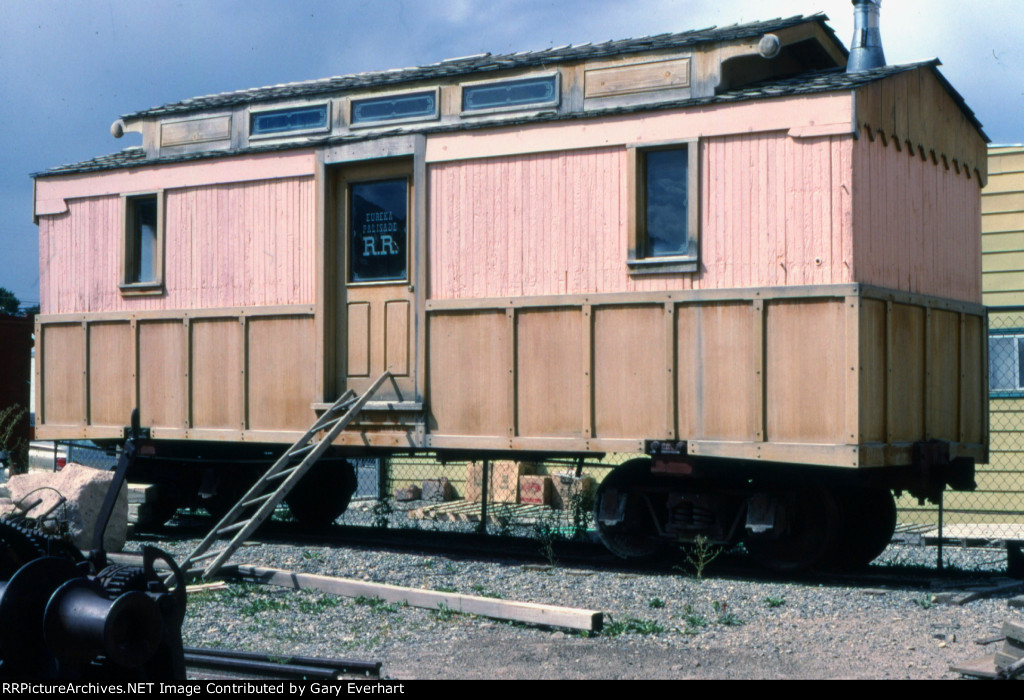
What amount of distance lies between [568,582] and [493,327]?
2.47 meters

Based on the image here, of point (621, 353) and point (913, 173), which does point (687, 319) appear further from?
point (913, 173)

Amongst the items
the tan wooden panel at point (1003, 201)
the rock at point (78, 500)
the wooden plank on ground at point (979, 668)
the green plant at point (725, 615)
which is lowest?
the green plant at point (725, 615)

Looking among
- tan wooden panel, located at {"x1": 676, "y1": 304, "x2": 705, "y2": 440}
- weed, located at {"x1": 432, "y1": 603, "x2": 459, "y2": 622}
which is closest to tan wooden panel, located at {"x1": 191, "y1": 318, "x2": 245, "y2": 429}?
weed, located at {"x1": 432, "y1": 603, "x2": 459, "y2": 622}

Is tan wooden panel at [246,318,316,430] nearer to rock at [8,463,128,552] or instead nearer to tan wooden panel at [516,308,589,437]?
rock at [8,463,128,552]

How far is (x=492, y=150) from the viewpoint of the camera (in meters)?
10.6

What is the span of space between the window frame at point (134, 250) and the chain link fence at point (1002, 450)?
875cm

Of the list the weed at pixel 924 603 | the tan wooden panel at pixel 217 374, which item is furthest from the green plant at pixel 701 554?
the tan wooden panel at pixel 217 374

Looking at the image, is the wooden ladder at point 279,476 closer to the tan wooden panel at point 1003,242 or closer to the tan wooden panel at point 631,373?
the tan wooden panel at point 631,373

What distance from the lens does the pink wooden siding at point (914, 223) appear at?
29.9 ft

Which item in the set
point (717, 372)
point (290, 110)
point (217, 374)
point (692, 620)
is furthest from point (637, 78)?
point (217, 374)

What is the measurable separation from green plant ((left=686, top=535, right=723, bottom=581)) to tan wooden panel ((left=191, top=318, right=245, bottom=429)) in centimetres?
475

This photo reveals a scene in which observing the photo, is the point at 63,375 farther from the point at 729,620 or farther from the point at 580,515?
the point at 729,620

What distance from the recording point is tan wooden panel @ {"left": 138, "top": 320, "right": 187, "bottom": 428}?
40.2 ft

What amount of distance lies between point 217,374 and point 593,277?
432 cm
